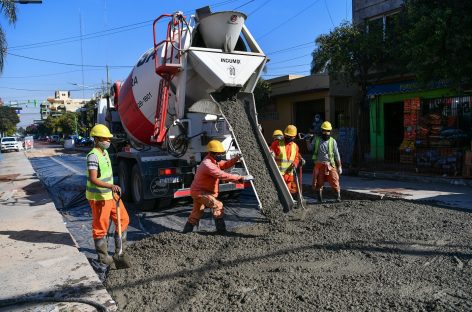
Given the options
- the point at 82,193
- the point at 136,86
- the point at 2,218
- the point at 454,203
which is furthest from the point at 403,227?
the point at 82,193

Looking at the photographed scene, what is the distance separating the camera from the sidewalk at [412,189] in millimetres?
8237

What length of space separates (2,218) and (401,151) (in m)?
11.5

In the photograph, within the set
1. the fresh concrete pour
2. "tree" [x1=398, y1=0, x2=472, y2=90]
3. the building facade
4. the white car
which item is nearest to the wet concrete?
the fresh concrete pour

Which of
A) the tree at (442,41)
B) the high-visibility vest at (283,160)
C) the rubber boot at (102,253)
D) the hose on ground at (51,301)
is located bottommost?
the hose on ground at (51,301)

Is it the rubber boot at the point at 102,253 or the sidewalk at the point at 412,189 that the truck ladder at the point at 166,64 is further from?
the sidewalk at the point at 412,189

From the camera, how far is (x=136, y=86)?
28.5 feet

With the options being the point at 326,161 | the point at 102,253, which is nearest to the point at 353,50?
the point at 326,161

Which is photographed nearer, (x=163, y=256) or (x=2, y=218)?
(x=163, y=256)

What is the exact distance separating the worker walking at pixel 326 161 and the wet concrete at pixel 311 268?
1.55m

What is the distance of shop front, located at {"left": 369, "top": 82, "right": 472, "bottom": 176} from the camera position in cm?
1160

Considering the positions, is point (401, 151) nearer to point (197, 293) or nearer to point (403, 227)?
point (403, 227)

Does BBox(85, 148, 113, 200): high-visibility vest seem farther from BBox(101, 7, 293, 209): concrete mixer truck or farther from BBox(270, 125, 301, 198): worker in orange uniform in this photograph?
BBox(270, 125, 301, 198): worker in orange uniform

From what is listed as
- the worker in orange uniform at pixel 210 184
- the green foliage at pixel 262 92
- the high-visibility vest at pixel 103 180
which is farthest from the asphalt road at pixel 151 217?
the green foliage at pixel 262 92

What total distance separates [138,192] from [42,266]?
3.86 m
